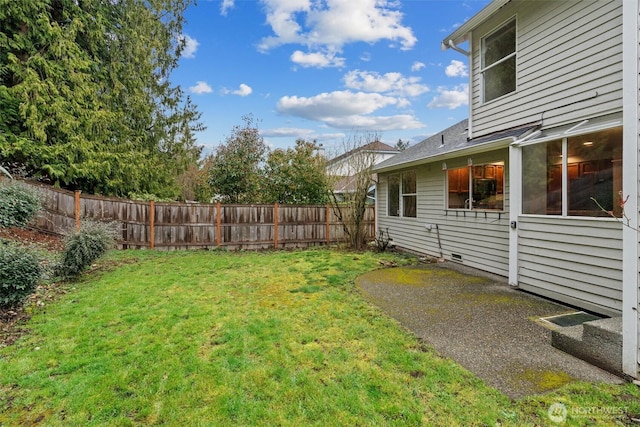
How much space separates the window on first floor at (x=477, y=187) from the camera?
5945 millimetres

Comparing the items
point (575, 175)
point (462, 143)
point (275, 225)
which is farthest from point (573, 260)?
point (275, 225)

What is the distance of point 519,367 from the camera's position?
9.09 feet

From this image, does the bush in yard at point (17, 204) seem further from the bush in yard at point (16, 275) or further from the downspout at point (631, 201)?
the downspout at point (631, 201)

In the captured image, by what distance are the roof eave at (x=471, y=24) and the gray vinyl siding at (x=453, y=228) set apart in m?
2.64

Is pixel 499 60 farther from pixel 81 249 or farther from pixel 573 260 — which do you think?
pixel 81 249

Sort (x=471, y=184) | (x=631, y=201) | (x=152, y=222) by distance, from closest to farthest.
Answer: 1. (x=631, y=201)
2. (x=471, y=184)
3. (x=152, y=222)

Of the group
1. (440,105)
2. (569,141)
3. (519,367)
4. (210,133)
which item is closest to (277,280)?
(519,367)

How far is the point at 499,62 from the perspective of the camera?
6.10 m

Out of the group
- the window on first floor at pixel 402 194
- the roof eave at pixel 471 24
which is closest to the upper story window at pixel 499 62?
the roof eave at pixel 471 24

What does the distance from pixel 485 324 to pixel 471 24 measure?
607 centimetres

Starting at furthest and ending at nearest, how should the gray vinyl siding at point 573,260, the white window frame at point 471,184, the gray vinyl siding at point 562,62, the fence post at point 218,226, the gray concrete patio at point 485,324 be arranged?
the fence post at point 218,226, the white window frame at point 471,184, the gray vinyl siding at point 562,62, the gray vinyl siding at point 573,260, the gray concrete patio at point 485,324

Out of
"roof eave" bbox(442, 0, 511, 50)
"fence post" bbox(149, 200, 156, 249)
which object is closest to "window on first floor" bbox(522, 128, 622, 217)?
"roof eave" bbox(442, 0, 511, 50)

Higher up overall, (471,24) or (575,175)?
(471,24)

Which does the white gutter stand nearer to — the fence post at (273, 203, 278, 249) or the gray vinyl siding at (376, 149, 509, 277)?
the gray vinyl siding at (376, 149, 509, 277)
